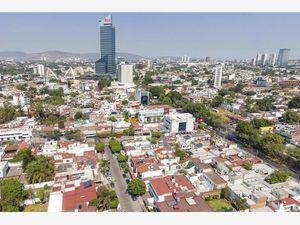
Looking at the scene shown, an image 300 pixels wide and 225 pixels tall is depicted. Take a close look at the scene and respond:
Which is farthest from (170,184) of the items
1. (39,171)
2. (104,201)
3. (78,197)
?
(39,171)

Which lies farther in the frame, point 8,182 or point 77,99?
point 77,99

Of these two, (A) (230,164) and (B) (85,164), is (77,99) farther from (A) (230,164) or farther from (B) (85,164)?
(A) (230,164)

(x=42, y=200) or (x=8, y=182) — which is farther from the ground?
(x=8, y=182)

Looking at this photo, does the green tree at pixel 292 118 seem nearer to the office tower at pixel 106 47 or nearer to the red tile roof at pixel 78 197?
the red tile roof at pixel 78 197

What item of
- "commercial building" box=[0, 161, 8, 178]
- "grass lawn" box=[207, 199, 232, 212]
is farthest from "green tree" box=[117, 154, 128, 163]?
"commercial building" box=[0, 161, 8, 178]

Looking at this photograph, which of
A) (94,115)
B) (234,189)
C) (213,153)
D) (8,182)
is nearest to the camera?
(8,182)

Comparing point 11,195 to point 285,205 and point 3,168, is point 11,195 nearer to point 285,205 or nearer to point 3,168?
point 3,168

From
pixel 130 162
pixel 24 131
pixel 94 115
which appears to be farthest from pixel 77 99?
pixel 130 162

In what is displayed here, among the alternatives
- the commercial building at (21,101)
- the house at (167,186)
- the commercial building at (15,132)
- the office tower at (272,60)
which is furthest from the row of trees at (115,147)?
the office tower at (272,60)

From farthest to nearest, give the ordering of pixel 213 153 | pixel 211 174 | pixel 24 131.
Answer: pixel 24 131 → pixel 213 153 → pixel 211 174
